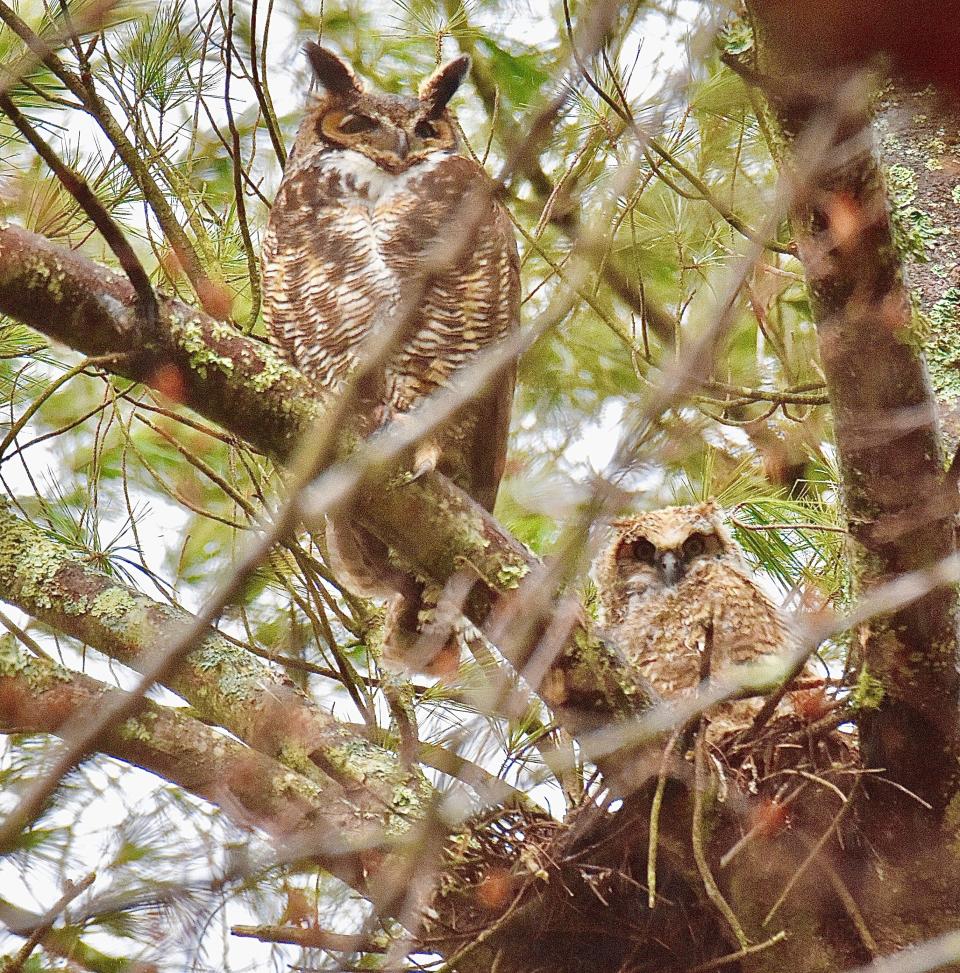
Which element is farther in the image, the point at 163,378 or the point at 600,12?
the point at 163,378

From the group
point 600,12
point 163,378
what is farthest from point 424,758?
point 600,12

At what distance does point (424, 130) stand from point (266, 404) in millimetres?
1612

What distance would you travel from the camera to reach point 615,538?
3.30 meters

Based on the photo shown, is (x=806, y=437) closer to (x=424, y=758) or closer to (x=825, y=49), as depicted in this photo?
(x=424, y=758)

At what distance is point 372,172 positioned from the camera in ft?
9.93

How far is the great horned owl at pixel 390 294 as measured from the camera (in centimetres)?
283

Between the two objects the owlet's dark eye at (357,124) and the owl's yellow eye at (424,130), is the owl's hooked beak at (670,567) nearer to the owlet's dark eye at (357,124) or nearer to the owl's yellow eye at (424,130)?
the owl's yellow eye at (424,130)

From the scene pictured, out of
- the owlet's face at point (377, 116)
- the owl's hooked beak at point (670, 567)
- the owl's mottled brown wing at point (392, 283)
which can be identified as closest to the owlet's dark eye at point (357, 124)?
the owlet's face at point (377, 116)

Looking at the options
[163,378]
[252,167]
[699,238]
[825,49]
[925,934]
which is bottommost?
[925,934]

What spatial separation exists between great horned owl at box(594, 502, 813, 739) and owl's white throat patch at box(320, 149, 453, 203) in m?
1.08

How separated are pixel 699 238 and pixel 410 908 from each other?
2129 mm

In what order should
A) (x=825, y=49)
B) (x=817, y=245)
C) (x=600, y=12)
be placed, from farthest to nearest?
(x=817, y=245) < (x=825, y=49) < (x=600, y=12)

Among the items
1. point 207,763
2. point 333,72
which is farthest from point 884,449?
point 333,72

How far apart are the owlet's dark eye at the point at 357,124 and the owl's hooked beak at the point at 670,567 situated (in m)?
1.39
